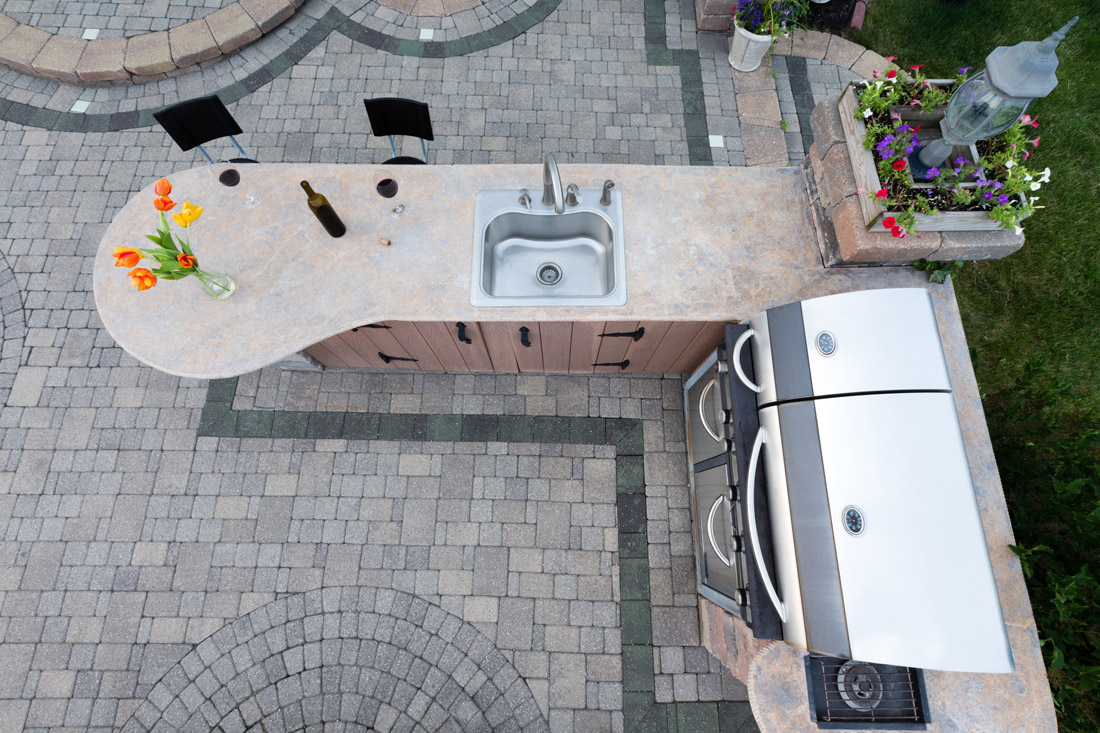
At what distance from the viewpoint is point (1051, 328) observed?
472cm

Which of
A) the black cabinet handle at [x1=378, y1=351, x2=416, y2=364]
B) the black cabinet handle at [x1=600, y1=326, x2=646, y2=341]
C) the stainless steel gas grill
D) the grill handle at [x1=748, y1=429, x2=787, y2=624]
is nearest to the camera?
the stainless steel gas grill

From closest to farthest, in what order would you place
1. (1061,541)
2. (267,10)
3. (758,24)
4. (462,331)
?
(1061,541)
(462,331)
(758,24)
(267,10)

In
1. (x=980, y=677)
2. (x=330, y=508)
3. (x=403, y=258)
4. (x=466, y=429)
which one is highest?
(x=403, y=258)

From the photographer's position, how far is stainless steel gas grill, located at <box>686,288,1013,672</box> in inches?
87.7

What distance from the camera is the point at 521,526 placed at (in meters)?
4.29

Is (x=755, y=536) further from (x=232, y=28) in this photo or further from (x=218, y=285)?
(x=232, y=28)

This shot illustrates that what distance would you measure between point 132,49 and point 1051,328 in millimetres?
9485

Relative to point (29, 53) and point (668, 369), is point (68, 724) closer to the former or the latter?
point (668, 369)

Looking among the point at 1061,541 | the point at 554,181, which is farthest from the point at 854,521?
the point at 554,181

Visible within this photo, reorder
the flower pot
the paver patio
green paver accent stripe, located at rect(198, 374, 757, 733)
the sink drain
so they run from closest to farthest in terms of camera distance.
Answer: the sink drain < the paver patio < green paver accent stripe, located at rect(198, 374, 757, 733) < the flower pot

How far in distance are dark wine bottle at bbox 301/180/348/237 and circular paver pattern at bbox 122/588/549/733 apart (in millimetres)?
2759

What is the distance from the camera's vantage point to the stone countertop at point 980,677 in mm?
2580

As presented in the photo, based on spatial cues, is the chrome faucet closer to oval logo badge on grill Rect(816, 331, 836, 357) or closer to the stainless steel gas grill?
the stainless steel gas grill

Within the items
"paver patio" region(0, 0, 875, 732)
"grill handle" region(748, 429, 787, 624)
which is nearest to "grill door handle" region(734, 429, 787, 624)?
"grill handle" region(748, 429, 787, 624)
